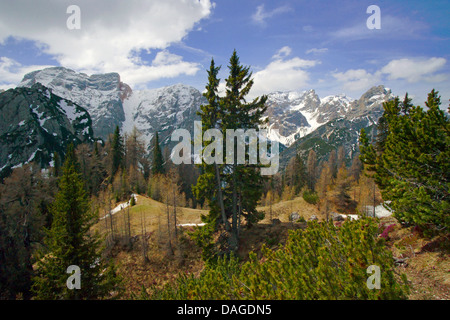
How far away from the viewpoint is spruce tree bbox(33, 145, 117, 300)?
11.9 meters

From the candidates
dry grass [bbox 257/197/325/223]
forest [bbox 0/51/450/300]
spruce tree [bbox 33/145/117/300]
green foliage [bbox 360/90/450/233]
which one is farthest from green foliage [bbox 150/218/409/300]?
dry grass [bbox 257/197/325/223]

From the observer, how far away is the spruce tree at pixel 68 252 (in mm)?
11867

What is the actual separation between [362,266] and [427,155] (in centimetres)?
640

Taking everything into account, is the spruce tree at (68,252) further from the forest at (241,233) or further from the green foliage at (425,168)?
the green foliage at (425,168)

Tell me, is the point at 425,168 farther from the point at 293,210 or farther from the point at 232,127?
the point at 293,210

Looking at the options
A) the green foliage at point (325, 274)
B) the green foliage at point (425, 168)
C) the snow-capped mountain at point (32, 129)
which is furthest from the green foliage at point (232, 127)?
the snow-capped mountain at point (32, 129)

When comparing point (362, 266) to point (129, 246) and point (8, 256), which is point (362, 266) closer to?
point (8, 256)

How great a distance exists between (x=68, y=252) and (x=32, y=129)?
104 m

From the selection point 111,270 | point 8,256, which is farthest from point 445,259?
point 8,256

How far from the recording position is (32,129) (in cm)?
8844

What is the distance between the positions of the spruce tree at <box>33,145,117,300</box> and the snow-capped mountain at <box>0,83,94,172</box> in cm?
9069

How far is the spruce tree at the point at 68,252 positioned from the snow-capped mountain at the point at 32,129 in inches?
3571

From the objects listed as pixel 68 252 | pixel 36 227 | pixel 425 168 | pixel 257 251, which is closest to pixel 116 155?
pixel 36 227

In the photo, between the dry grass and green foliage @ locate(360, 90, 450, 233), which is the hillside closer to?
the dry grass
